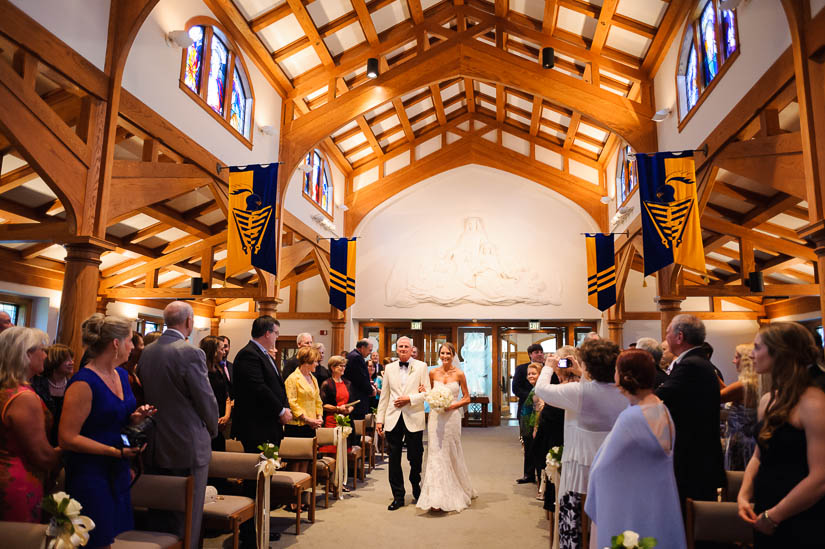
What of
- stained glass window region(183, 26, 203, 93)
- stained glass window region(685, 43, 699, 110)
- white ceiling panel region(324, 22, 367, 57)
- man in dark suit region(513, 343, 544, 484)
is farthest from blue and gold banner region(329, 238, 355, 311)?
stained glass window region(685, 43, 699, 110)

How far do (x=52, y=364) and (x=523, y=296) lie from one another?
11.9 meters

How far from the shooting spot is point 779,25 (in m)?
5.71

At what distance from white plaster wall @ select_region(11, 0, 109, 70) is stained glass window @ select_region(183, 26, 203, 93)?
5.88 feet

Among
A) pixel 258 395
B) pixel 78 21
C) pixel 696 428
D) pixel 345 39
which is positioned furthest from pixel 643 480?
pixel 345 39

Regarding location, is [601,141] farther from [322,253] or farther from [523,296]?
[322,253]

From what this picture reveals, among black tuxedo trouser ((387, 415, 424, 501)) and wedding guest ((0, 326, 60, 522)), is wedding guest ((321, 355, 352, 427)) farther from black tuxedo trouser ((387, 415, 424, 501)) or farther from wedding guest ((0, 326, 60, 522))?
wedding guest ((0, 326, 60, 522))

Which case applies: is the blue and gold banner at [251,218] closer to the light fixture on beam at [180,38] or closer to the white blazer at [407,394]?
the light fixture on beam at [180,38]

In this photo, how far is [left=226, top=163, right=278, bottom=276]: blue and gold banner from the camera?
7707 mm

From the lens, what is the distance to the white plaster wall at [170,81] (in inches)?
265

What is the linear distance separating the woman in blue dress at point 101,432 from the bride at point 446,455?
3362 mm

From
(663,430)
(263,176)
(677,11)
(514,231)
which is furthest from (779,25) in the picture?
(514,231)

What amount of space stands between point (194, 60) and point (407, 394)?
5.63m

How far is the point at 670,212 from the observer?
7109mm

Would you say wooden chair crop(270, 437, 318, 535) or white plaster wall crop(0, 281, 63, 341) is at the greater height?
white plaster wall crop(0, 281, 63, 341)
